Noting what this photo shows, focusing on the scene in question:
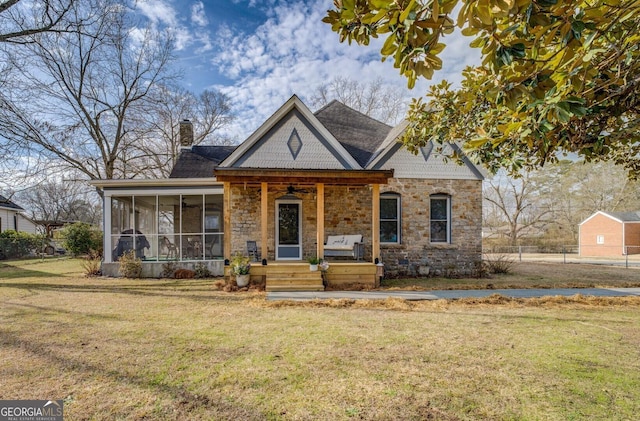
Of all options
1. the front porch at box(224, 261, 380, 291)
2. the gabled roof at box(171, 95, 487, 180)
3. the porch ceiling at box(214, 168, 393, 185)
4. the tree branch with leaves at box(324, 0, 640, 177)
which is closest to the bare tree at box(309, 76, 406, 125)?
the gabled roof at box(171, 95, 487, 180)

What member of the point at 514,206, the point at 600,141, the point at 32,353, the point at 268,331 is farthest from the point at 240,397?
the point at 514,206

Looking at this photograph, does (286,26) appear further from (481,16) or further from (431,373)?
(431,373)

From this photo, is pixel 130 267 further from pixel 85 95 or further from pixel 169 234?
A: pixel 85 95

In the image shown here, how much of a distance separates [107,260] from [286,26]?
10297 mm

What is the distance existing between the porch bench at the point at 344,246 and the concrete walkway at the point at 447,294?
6.87ft

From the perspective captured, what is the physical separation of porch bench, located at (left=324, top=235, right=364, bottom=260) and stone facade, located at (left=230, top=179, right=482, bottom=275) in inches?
13.5

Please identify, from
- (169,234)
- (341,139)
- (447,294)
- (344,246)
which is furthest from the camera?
(341,139)

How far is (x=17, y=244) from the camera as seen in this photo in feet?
64.1

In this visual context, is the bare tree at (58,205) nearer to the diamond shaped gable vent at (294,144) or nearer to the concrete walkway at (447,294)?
the diamond shaped gable vent at (294,144)

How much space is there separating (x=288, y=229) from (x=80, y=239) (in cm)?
1293

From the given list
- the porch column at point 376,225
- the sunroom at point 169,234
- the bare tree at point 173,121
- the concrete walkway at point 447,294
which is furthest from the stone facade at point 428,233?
the bare tree at point 173,121

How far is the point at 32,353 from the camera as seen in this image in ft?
13.6

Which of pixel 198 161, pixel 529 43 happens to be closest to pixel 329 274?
pixel 529 43

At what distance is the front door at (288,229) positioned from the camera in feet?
37.2
